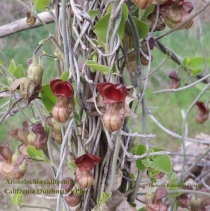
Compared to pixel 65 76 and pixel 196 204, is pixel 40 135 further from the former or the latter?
pixel 196 204

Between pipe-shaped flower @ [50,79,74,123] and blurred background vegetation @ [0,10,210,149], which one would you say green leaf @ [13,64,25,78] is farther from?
blurred background vegetation @ [0,10,210,149]

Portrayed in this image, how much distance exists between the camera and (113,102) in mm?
541

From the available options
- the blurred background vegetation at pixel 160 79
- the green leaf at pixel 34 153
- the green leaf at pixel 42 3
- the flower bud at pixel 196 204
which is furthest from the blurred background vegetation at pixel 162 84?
the green leaf at pixel 42 3

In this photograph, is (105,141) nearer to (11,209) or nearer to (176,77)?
(176,77)

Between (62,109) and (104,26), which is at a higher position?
(104,26)

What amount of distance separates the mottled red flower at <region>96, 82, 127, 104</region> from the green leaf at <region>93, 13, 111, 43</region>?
91 millimetres

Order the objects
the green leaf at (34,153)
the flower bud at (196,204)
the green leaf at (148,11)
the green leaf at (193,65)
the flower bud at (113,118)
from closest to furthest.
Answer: the flower bud at (113,118) → the green leaf at (148,11) → the green leaf at (34,153) → the flower bud at (196,204) → the green leaf at (193,65)

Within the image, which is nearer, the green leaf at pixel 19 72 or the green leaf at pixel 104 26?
the green leaf at pixel 104 26

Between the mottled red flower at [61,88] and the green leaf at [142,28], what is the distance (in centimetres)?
17

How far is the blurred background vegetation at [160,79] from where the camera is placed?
2203 mm

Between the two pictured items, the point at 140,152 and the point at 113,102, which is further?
the point at 140,152

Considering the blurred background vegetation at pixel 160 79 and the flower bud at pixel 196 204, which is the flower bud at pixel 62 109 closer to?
the flower bud at pixel 196 204

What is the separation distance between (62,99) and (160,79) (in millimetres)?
A: 2035

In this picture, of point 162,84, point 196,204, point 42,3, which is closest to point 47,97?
point 42,3
